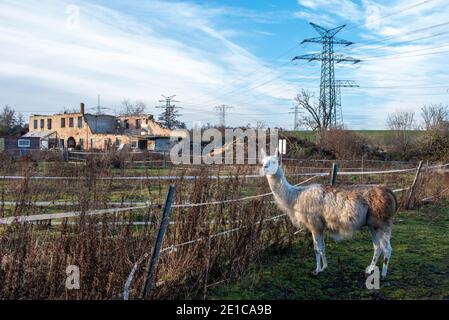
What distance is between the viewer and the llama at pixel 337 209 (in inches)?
223

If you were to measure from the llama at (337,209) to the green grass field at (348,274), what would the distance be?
30 centimetres

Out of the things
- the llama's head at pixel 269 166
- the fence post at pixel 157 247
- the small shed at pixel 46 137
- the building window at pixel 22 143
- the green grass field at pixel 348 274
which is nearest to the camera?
the fence post at pixel 157 247

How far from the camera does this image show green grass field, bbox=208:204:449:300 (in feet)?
16.3

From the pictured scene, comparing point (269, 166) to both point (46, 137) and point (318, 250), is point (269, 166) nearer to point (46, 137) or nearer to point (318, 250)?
point (318, 250)

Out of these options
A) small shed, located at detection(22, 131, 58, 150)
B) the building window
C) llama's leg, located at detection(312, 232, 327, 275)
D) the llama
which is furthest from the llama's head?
the building window

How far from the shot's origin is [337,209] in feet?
19.0

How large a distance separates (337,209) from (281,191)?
2.89 feet

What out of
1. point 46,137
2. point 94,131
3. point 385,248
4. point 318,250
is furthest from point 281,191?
point 46,137

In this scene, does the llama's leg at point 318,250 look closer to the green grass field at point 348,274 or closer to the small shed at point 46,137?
the green grass field at point 348,274

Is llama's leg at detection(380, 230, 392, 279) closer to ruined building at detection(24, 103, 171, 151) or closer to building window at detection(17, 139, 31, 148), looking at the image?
ruined building at detection(24, 103, 171, 151)

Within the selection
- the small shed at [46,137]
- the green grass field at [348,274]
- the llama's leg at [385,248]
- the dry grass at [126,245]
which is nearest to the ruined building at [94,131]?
the small shed at [46,137]

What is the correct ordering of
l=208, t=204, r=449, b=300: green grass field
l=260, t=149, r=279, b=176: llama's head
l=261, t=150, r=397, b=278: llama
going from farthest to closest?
l=260, t=149, r=279, b=176: llama's head
l=261, t=150, r=397, b=278: llama
l=208, t=204, r=449, b=300: green grass field
